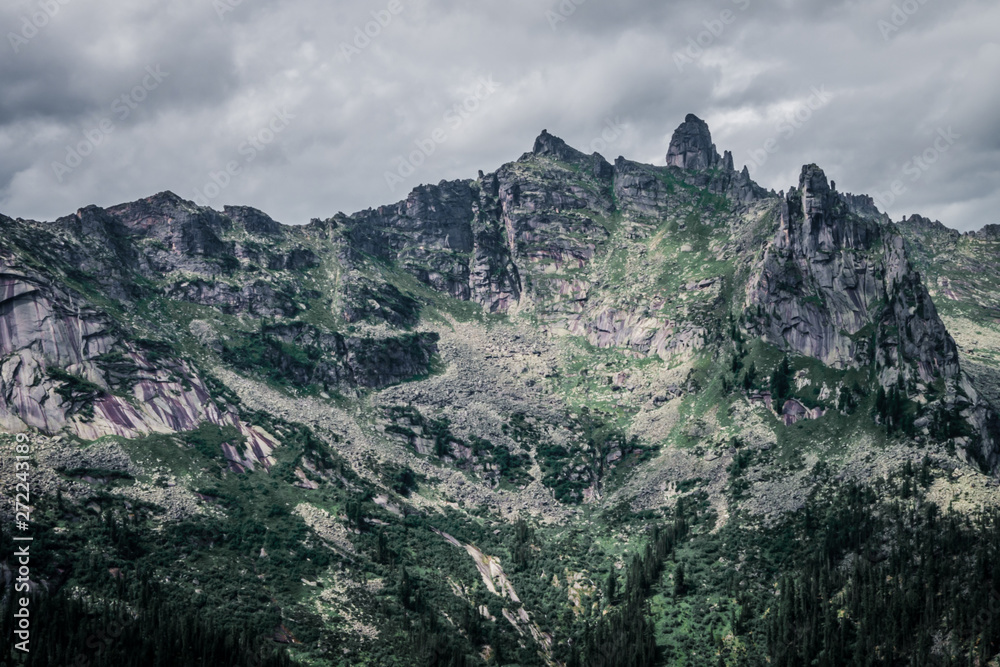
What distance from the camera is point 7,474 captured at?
19525cm

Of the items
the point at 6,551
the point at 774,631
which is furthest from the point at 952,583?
the point at 6,551

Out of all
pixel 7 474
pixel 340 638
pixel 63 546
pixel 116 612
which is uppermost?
pixel 7 474

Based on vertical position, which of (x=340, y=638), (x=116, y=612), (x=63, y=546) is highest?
(x=63, y=546)

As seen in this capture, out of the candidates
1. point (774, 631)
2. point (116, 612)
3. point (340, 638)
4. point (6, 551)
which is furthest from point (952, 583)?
point (6, 551)

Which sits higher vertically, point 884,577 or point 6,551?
point 6,551

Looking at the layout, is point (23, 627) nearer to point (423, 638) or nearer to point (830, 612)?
point (423, 638)

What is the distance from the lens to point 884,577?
192875 mm

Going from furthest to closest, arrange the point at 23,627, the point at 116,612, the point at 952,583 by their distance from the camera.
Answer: the point at 952,583 < the point at 116,612 < the point at 23,627

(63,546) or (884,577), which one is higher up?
(63,546)

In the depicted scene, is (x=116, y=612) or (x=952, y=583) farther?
(x=952, y=583)

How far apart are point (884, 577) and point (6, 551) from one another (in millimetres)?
221724

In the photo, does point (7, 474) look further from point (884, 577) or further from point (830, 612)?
point (884, 577)

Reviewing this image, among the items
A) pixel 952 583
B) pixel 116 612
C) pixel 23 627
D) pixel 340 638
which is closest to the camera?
pixel 23 627

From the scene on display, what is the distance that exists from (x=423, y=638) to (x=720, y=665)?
7953 cm
